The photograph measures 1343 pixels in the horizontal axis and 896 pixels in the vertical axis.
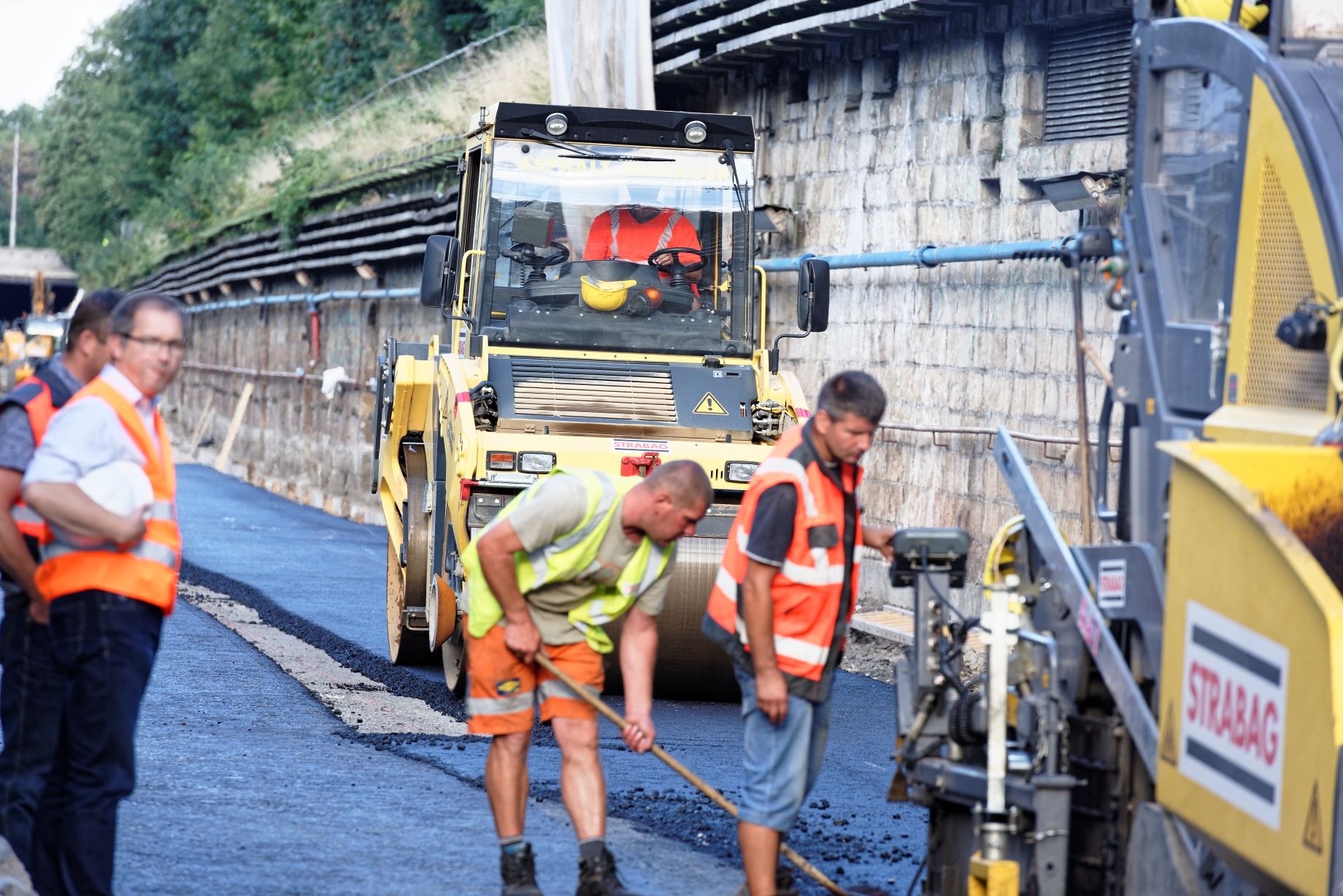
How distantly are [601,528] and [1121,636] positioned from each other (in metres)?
1.74

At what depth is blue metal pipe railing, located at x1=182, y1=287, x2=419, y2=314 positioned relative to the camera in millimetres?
22891

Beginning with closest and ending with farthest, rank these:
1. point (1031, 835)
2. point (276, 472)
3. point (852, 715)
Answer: point (1031, 835), point (852, 715), point (276, 472)

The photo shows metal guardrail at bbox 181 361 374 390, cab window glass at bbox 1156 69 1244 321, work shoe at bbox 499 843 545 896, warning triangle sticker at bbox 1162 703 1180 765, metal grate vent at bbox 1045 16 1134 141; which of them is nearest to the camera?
warning triangle sticker at bbox 1162 703 1180 765

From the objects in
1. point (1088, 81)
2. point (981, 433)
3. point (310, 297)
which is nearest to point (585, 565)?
point (981, 433)

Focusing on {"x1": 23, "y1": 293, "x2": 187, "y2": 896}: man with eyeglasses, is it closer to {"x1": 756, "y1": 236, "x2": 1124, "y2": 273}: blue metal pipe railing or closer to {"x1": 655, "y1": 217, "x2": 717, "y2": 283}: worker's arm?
{"x1": 655, "y1": 217, "x2": 717, "y2": 283}: worker's arm

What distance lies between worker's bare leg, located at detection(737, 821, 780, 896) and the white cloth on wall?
12.4 metres

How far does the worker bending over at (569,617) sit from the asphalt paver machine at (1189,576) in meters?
0.86

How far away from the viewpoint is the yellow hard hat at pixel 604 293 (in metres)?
10.7

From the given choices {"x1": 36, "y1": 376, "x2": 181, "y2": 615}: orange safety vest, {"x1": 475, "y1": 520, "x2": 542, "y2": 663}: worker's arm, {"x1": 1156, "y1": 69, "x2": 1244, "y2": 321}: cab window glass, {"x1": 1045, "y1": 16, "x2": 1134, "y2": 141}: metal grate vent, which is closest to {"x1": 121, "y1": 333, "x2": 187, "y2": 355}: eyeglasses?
{"x1": 36, "y1": 376, "x2": 181, "y2": 615}: orange safety vest

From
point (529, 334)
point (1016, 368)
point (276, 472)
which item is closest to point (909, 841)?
point (529, 334)

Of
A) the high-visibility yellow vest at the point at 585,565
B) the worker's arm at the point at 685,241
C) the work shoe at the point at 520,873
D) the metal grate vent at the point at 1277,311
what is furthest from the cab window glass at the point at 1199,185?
the worker's arm at the point at 685,241

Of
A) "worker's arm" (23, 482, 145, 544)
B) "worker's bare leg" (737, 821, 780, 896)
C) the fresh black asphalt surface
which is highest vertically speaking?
"worker's arm" (23, 482, 145, 544)

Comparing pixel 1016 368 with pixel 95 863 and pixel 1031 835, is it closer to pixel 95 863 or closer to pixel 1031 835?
pixel 1031 835

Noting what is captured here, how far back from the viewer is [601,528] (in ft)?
19.4
